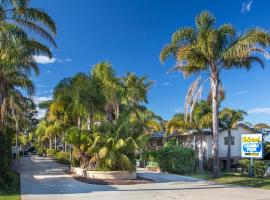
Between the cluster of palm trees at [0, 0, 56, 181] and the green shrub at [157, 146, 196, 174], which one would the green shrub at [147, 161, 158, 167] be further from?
the cluster of palm trees at [0, 0, 56, 181]

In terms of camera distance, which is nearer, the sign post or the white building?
the sign post

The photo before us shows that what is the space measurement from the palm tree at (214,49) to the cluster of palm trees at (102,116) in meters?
4.71

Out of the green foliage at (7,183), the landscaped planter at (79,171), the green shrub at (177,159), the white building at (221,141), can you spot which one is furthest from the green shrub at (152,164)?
the green foliage at (7,183)

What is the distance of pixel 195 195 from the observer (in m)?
14.5

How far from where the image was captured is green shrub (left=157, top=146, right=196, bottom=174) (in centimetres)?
2550

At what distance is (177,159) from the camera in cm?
2561

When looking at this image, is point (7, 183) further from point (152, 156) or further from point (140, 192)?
point (152, 156)

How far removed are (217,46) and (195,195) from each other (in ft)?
32.8

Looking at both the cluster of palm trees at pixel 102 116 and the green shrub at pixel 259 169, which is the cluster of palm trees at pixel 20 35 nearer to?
the cluster of palm trees at pixel 102 116

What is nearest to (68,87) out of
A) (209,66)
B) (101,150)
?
(101,150)

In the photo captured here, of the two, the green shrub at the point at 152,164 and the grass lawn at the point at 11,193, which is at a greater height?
the grass lawn at the point at 11,193

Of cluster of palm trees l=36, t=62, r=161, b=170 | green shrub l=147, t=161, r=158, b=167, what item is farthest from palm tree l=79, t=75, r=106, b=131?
green shrub l=147, t=161, r=158, b=167

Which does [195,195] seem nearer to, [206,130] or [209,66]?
[209,66]

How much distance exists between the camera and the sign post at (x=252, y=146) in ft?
67.7
